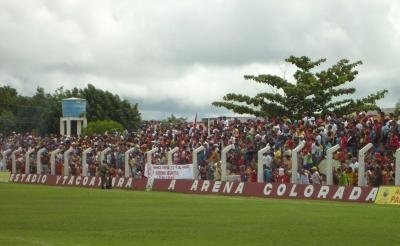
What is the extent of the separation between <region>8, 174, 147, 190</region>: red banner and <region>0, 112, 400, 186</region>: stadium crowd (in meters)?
0.85

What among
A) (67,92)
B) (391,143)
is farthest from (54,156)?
(67,92)

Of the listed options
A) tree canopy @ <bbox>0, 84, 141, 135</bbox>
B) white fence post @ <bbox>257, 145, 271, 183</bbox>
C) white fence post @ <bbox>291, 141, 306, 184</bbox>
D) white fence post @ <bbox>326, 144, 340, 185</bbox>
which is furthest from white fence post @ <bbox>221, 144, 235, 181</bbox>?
tree canopy @ <bbox>0, 84, 141, 135</bbox>

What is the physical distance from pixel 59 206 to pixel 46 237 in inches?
439

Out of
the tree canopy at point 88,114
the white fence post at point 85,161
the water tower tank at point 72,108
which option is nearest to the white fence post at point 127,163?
the white fence post at point 85,161

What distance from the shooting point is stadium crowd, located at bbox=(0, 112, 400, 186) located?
36781 mm

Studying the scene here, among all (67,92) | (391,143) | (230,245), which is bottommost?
(230,245)

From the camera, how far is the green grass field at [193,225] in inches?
679

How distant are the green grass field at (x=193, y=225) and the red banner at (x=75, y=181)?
2051 cm

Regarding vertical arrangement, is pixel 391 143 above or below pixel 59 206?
above

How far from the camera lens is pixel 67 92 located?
13288 centimetres

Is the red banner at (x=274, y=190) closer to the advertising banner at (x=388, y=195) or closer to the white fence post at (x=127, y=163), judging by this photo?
the advertising banner at (x=388, y=195)

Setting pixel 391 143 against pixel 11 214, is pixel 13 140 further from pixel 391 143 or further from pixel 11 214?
pixel 11 214

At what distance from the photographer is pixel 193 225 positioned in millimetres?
20781

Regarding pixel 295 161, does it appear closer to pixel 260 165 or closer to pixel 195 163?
pixel 260 165
